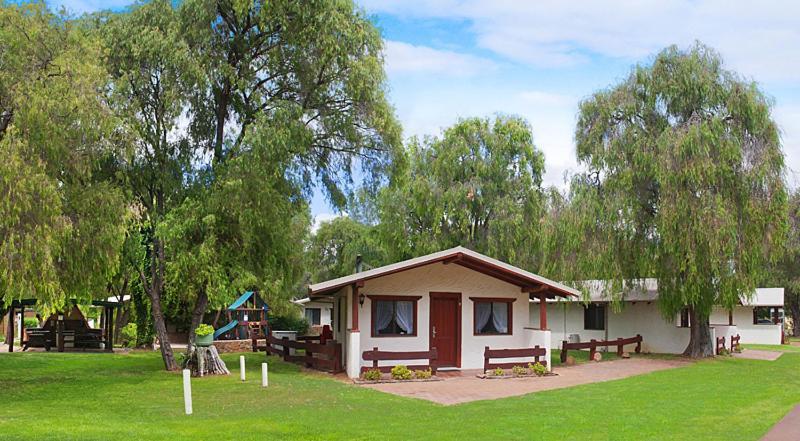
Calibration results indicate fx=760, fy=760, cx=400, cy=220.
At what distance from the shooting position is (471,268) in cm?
2175

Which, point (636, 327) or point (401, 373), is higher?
point (636, 327)

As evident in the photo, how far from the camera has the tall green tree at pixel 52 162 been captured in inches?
535

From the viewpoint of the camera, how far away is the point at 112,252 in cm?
1595

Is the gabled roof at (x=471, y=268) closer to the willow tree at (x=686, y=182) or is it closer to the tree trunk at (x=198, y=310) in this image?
the tree trunk at (x=198, y=310)

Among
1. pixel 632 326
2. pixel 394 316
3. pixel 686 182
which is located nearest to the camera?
pixel 394 316

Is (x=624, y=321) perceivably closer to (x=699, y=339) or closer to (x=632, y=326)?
(x=632, y=326)

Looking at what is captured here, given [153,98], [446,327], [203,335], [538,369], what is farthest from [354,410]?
A: [153,98]

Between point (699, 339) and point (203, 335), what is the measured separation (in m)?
17.7

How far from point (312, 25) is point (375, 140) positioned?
12.6 ft

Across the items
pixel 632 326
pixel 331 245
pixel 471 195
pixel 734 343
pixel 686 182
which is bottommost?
pixel 734 343

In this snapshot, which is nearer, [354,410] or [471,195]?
[354,410]

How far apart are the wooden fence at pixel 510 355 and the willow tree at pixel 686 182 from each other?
6.20 metres

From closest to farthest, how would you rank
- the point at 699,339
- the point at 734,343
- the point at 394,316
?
the point at 394,316 < the point at 699,339 < the point at 734,343

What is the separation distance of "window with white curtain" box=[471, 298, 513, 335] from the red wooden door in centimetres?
65
